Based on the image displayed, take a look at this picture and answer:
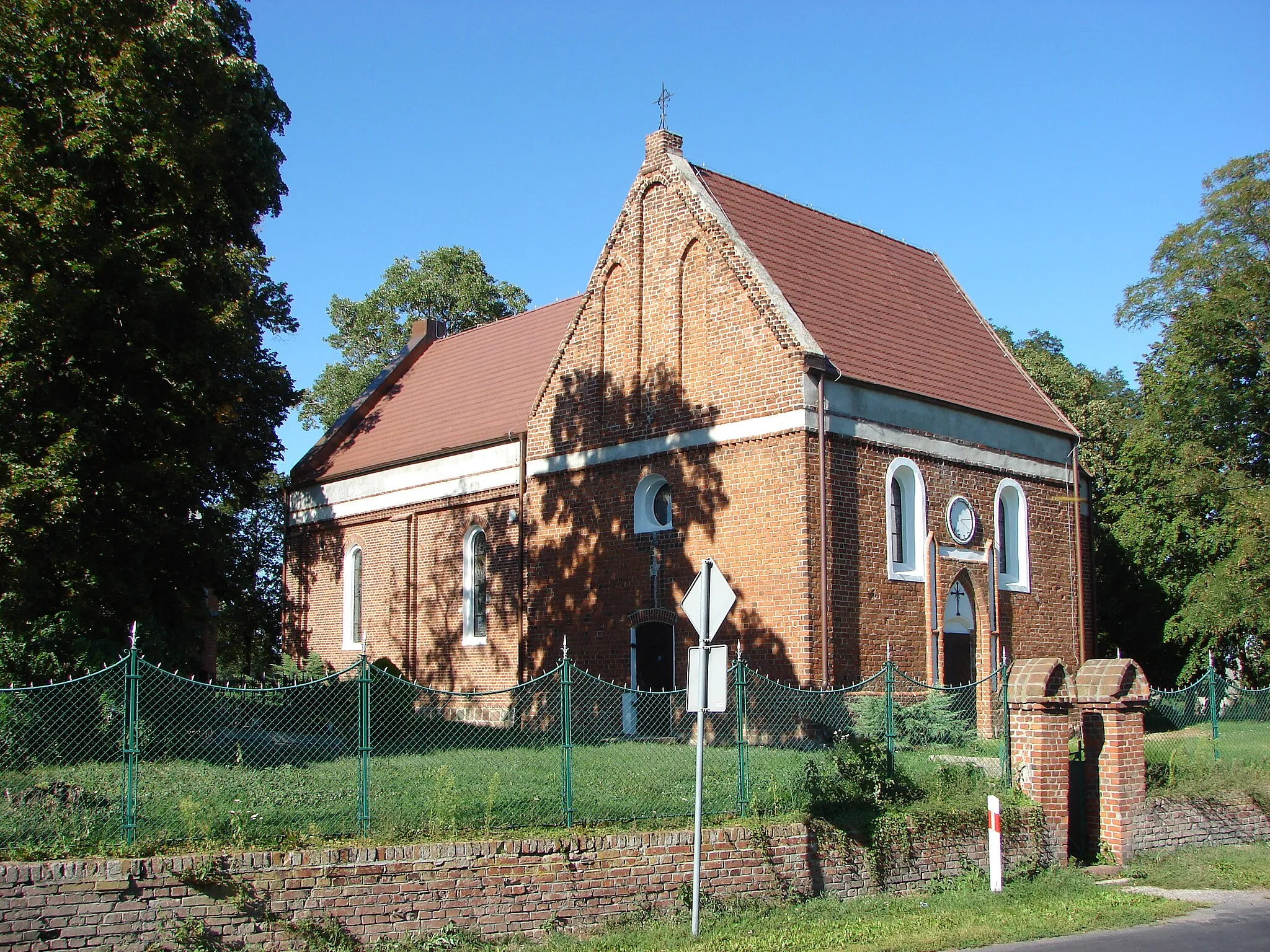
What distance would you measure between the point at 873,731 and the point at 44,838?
9254 mm

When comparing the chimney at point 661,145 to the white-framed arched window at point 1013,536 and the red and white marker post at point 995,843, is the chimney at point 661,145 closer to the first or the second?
the white-framed arched window at point 1013,536

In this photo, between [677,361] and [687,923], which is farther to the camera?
[677,361]

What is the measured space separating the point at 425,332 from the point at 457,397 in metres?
6.11

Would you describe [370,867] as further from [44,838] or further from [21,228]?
[21,228]

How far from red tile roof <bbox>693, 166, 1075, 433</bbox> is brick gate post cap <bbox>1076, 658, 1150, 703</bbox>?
21.7ft

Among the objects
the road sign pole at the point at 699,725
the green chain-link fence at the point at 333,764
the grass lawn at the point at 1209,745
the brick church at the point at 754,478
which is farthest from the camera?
the brick church at the point at 754,478

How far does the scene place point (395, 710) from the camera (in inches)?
491

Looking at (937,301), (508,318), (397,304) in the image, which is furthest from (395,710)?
(397,304)

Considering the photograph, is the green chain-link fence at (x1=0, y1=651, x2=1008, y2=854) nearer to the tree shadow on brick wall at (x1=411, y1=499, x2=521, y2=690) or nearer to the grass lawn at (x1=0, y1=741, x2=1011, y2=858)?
the grass lawn at (x1=0, y1=741, x2=1011, y2=858)

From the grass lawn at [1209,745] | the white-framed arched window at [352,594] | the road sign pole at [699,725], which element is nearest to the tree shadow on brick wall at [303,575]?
the white-framed arched window at [352,594]

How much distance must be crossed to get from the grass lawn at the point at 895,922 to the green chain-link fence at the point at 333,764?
109 centimetres

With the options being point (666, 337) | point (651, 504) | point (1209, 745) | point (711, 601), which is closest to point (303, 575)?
point (651, 504)

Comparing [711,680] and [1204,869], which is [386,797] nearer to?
[711,680]

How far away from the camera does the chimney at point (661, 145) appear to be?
70.6ft
